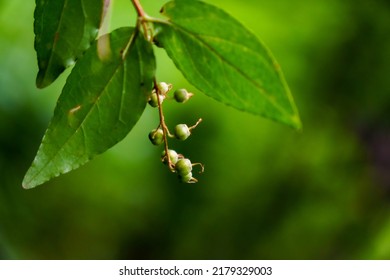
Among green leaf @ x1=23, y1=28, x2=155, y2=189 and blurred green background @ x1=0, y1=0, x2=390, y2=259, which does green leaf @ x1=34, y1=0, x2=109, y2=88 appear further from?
blurred green background @ x1=0, y1=0, x2=390, y2=259

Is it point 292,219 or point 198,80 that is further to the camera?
point 292,219

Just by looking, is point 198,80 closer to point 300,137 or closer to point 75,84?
point 75,84

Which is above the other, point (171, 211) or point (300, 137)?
point (300, 137)

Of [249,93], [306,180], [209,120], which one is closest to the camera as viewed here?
[249,93]

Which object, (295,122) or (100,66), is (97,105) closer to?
(100,66)

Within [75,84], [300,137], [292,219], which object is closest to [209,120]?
[300,137]

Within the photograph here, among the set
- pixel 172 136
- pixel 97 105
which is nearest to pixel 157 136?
pixel 172 136

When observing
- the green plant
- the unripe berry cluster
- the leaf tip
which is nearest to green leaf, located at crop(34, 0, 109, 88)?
the green plant
